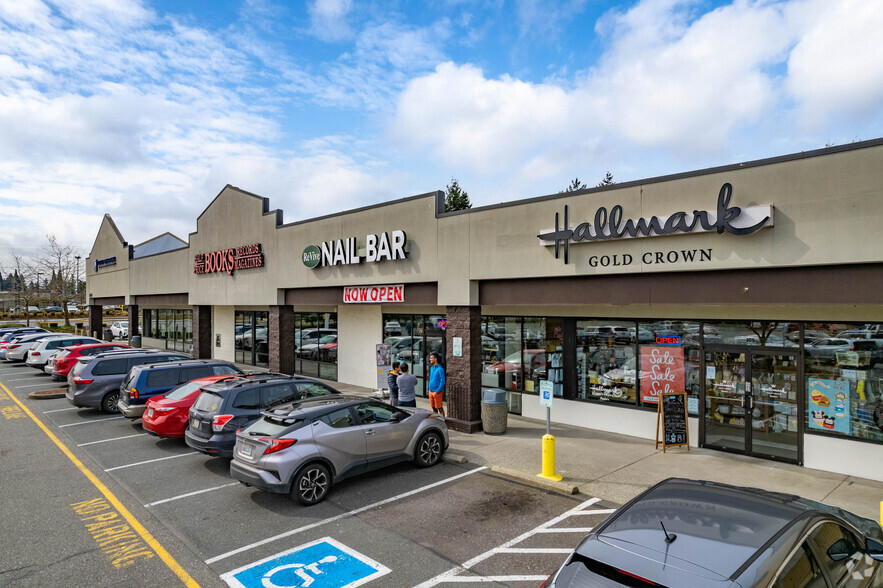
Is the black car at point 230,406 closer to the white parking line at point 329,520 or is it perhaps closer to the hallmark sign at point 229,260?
the white parking line at point 329,520

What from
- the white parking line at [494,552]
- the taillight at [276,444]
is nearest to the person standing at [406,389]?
the taillight at [276,444]

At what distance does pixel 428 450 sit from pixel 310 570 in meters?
4.15

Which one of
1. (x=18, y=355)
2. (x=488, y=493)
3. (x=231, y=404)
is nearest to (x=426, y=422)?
(x=488, y=493)

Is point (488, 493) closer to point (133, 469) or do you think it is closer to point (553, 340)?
point (553, 340)

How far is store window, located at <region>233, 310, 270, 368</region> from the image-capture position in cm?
2451

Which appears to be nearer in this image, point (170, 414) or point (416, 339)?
point (170, 414)

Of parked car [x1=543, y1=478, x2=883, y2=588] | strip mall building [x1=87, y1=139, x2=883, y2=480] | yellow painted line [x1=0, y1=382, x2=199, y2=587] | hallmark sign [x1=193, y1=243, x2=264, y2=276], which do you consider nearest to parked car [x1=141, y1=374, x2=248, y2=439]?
yellow painted line [x1=0, y1=382, x2=199, y2=587]

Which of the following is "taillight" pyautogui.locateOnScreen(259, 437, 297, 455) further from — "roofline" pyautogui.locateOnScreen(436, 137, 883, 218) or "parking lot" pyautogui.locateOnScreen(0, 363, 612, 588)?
"roofline" pyautogui.locateOnScreen(436, 137, 883, 218)

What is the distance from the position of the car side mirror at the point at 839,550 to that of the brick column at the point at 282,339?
57.5 ft

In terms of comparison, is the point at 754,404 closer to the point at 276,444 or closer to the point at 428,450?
the point at 428,450

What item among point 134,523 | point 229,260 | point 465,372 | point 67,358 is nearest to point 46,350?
point 67,358

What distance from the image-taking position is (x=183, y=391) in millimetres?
11867

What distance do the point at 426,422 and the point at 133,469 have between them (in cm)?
Result: 568

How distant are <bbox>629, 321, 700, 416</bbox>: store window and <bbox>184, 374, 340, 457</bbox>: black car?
753 centimetres
